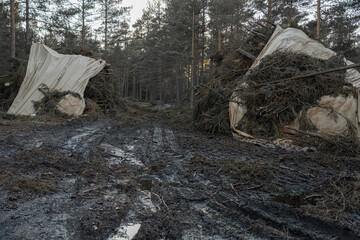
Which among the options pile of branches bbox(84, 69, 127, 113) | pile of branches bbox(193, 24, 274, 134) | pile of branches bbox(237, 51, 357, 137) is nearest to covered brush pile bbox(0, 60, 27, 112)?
pile of branches bbox(84, 69, 127, 113)

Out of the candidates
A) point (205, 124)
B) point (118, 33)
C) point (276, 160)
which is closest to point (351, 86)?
point (276, 160)

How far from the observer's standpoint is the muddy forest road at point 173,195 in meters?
1.98

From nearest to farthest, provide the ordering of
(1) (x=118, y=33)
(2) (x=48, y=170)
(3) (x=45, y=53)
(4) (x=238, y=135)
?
(2) (x=48, y=170), (4) (x=238, y=135), (3) (x=45, y=53), (1) (x=118, y=33)

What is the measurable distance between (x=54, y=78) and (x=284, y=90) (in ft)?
34.1

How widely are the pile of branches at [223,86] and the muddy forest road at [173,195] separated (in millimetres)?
2934

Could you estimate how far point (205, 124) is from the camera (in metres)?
7.90

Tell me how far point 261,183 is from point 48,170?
124 inches

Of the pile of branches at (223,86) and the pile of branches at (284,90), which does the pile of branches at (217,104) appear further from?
the pile of branches at (284,90)

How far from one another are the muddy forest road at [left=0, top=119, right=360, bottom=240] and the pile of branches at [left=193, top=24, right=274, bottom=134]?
9.63ft

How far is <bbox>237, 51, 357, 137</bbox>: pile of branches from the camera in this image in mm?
6164

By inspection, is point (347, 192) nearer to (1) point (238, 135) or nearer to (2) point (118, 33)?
(1) point (238, 135)

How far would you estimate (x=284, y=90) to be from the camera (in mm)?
6406

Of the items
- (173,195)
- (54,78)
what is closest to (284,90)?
(173,195)

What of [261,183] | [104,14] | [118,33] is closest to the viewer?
[261,183]
